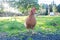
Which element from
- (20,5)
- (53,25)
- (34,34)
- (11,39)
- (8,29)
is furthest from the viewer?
(20,5)

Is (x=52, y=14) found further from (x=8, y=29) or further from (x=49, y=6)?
(x=8, y=29)

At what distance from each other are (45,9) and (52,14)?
0.20 metres

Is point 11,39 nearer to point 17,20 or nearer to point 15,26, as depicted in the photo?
point 15,26

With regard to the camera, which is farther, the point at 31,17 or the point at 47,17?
the point at 47,17

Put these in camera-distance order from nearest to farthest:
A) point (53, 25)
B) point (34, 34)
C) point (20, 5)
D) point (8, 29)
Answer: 1. point (34, 34)
2. point (8, 29)
3. point (53, 25)
4. point (20, 5)

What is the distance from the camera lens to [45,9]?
160 inches

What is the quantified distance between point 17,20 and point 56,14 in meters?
0.90

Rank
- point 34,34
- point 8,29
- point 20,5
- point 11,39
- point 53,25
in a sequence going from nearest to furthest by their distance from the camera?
point 11,39
point 34,34
point 8,29
point 53,25
point 20,5

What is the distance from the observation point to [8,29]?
334 centimetres

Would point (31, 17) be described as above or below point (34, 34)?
above

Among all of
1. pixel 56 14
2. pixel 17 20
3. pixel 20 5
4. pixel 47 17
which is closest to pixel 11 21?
pixel 17 20

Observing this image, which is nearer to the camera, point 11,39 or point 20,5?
point 11,39

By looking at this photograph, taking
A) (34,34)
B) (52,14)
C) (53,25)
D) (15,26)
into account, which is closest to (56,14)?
(52,14)

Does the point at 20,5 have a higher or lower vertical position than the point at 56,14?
higher
